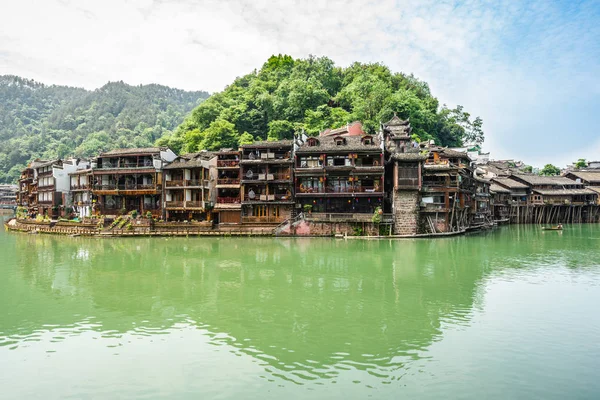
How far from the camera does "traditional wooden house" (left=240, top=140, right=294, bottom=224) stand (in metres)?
47.1

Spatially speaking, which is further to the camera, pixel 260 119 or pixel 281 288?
pixel 260 119

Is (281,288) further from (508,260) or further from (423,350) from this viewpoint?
(508,260)

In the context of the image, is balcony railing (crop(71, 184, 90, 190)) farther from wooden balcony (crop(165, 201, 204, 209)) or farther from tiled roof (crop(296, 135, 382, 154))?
tiled roof (crop(296, 135, 382, 154))

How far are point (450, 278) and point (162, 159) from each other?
4286cm

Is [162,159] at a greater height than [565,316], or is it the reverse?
[162,159]

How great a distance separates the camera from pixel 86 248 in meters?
37.1

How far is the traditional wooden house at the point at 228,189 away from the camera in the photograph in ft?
160

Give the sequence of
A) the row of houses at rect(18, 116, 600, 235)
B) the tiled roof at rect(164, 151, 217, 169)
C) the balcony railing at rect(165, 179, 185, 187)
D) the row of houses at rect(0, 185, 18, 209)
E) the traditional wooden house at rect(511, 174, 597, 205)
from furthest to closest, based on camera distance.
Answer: the row of houses at rect(0, 185, 18, 209) < the traditional wooden house at rect(511, 174, 597, 205) < the balcony railing at rect(165, 179, 185, 187) < the tiled roof at rect(164, 151, 217, 169) < the row of houses at rect(18, 116, 600, 235)

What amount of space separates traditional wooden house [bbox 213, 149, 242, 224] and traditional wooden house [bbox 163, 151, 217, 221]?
1244 mm

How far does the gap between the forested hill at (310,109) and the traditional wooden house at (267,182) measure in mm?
17041

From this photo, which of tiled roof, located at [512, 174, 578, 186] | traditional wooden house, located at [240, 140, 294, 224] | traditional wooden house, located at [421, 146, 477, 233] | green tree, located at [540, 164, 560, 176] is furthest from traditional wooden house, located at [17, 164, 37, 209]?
green tree, located at [540, 164, 560, 176]

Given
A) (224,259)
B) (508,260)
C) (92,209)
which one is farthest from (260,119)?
(508,260)

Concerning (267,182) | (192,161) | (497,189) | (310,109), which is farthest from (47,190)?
(497,189)

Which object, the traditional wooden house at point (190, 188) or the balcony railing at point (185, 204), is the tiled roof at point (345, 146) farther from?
the balcony railing at point (185, 204)
